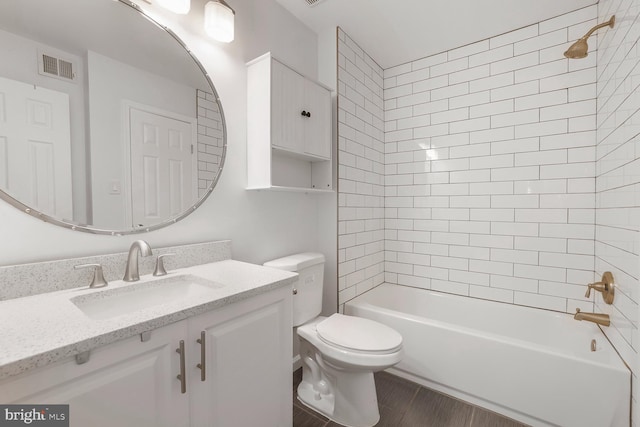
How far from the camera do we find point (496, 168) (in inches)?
87.9

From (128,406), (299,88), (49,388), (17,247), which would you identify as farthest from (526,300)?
(17,247)

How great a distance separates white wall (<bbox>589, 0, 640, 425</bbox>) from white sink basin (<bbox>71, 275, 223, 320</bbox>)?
1.76 meters

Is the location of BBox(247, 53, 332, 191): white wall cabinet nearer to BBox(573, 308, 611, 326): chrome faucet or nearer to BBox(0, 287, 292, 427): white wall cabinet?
BBox(0, 287, 292, 427): white wall cabinet

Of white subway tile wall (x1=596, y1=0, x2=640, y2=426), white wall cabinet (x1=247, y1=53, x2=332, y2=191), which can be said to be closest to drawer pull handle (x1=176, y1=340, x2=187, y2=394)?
white wall cabinet (x1=247, y1=53, x2=332, y2=191)

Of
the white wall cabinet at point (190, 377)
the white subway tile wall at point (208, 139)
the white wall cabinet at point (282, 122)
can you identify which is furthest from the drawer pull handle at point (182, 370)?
the white wall cabinet at point (282, 122)

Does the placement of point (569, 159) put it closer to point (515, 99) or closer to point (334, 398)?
point (515, 99)

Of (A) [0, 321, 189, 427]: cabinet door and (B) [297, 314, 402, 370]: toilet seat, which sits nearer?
(A) [0, 321, 189, 427]: cabinet door

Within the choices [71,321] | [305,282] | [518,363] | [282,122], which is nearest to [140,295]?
[71,321]

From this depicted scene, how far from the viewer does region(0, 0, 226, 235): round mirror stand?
0.97 metres

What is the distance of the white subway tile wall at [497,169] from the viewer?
1.97 m

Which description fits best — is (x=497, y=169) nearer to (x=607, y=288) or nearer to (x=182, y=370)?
(x=607, y=288)

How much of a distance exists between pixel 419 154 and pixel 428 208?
49 centimetres

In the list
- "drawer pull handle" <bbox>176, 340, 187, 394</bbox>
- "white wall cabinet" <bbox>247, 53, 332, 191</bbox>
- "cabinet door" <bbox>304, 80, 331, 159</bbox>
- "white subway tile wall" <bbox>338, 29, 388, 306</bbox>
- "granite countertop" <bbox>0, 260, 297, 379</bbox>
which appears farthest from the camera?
"white subway tile wall" <bbox>338, 29, 388, 306</bbox>

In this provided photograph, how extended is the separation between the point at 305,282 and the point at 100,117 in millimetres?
1310
